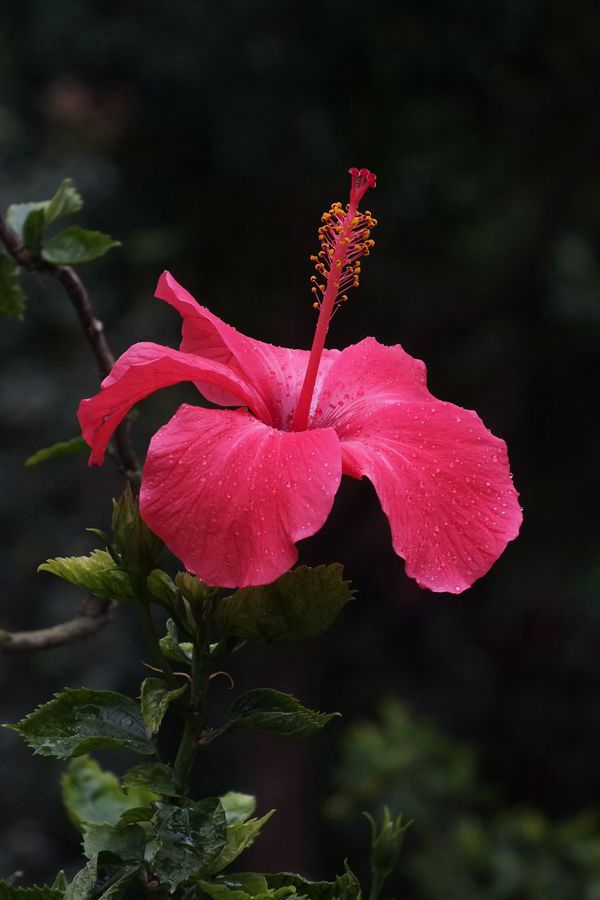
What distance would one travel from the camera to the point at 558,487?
4.79 m

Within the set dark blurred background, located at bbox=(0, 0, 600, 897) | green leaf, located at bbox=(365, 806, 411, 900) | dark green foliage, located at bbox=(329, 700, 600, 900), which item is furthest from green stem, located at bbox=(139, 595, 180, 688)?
dark blurred background, located at bbox=(0, 0, 600, 897)

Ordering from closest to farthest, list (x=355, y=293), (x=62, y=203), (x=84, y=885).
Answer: (x=84, y=885), (x=62, y=203), (x=355, y=293)

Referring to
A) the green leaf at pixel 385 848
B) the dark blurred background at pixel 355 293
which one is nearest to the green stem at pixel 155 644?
the green leaf at pixel 385 848

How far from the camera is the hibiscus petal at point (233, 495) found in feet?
2.70

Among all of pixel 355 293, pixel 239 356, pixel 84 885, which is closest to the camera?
pixel 84 885

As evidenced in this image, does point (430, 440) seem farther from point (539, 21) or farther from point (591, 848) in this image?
point (539, 21)

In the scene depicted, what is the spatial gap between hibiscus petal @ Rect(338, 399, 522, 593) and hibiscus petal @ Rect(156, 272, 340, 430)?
4.7 inches

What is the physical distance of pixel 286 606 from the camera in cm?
89

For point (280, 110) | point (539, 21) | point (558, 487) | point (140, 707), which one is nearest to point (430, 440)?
point (140, 707)

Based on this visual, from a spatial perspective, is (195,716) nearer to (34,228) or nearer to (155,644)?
(155,644)

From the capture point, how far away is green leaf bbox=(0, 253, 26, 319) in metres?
1.24

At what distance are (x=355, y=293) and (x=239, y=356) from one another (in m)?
3.53

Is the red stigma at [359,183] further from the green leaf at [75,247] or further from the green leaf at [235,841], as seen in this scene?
the green leaf at [235,841]

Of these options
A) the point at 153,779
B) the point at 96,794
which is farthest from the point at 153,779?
the point at 96,794
